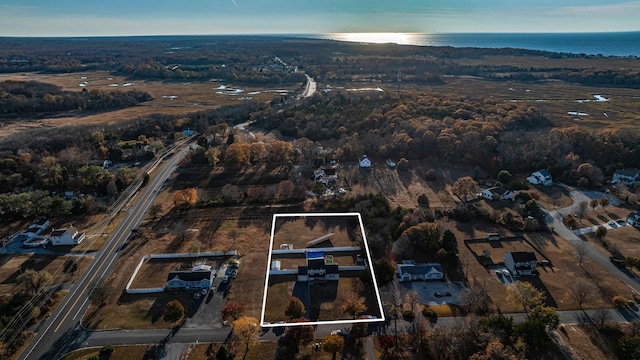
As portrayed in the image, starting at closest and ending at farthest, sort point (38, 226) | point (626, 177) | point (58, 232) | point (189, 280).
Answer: point (189, 280), point (58, 232), point (38, 226), point (626, 177)

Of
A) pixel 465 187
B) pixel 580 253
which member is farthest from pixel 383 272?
pixel 465 187

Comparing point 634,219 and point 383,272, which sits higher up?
point 634,219

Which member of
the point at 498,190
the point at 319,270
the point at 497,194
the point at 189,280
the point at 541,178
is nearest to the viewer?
the point at 319,270

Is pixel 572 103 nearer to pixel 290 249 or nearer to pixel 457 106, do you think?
pixel 457 106

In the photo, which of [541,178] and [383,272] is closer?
[383,272]

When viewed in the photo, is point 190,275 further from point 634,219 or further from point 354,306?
point 634,219

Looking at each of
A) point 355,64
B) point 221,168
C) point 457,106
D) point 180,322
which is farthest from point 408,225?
point 355,64

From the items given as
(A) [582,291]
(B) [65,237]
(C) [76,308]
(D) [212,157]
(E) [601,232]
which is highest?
(D) [212,157]
